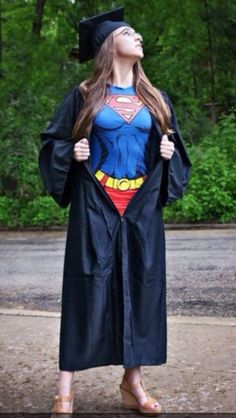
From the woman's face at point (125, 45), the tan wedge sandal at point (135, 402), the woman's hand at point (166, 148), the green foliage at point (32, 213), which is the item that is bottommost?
the green foliage at point (32, 213)

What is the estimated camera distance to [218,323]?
17.9 ft

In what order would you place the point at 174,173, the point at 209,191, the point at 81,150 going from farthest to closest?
1. the point at 209,191
2. the point at 174,173
3. the point at 81,150

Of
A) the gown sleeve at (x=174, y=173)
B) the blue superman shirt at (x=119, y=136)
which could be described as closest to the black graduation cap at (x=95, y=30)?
the blue superman shirt at (x=119, y=136)

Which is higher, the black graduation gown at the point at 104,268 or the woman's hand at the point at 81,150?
the woman's hand at the point at 81,150

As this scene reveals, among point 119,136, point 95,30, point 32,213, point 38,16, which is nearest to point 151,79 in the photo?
point 38,16

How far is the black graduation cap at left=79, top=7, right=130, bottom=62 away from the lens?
3.48 meters

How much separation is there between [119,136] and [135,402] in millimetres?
1327

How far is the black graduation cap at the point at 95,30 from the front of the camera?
3484 millimetres

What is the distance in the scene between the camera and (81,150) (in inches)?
129

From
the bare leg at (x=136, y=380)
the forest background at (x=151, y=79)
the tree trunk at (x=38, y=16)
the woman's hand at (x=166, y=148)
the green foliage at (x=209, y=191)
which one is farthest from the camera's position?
the tree trunk at (x=38, y=16)

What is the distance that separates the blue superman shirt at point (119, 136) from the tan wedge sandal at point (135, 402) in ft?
3.47

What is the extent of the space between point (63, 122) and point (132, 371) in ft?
4.13

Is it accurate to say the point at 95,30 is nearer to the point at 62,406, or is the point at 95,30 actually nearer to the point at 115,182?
the point at 115,182

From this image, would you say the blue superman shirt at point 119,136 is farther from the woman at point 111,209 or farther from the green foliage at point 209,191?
the green foliage at point 209,191
